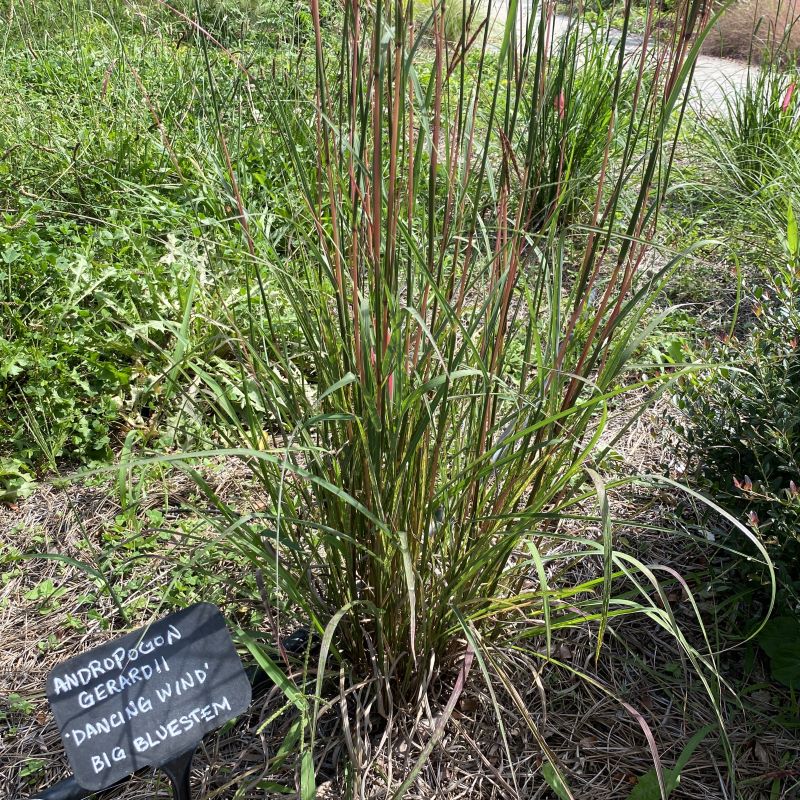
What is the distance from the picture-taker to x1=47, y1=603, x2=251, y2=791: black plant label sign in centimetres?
121

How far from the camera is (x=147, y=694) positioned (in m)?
1.25

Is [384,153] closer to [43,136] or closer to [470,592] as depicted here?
[470,592]

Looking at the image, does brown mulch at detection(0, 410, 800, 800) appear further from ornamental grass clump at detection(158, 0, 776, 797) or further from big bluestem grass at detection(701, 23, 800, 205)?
big bluestem grass at detection(701, 23, 800, 205)

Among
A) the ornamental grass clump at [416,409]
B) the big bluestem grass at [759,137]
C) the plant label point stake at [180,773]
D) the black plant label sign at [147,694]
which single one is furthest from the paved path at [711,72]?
the plant label point stake at [180,773]

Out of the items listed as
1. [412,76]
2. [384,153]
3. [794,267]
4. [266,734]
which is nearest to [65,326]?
[384,153]

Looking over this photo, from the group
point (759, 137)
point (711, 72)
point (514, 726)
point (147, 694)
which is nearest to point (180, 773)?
point (147, 694)

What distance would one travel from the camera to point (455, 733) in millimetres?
1512

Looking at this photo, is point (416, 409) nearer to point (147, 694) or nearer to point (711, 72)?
point (147, 694)

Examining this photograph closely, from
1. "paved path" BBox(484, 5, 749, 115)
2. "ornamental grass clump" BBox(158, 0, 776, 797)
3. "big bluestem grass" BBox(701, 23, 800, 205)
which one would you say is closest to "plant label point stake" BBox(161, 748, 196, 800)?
"ornamental grass clump" BBox(158, 0, 776, 797)

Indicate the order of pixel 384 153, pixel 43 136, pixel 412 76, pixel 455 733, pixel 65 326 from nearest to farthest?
1. pixel 412 76
2. pixel 455 733
3. pixel 384 153
4. pixel 65 326
5. pixel 43 136

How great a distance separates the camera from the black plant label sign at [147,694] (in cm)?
121

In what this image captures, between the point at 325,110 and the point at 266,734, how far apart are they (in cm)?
112

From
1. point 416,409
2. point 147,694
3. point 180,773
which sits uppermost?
point 416,409

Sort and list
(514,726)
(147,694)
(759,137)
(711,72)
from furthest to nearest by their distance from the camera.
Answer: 1. (711,72)
2. (759,137)
3. (514,726)
4. (147,694)
